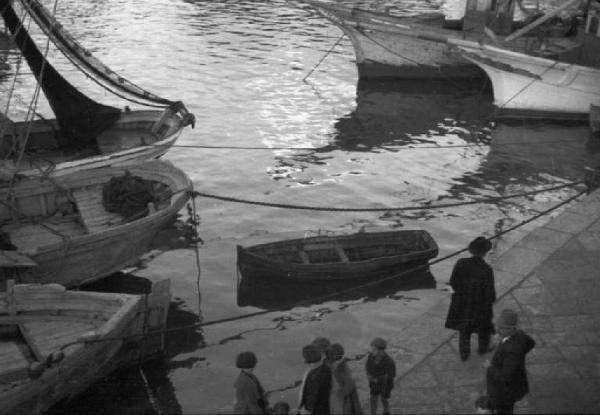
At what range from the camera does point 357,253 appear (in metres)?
15.9

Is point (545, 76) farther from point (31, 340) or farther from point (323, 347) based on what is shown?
point (323, 347)

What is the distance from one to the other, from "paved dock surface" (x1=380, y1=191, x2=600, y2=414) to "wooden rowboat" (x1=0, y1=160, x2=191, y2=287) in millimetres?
6400

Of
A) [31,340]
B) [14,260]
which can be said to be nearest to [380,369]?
[31,340]

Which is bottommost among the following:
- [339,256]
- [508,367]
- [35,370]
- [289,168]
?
[289,168]

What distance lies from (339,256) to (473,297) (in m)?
7.02

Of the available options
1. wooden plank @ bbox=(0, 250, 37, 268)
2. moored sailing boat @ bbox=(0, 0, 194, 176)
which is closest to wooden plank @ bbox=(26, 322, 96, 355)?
wooden plank @ bbox=(0, 250, 37, 268)

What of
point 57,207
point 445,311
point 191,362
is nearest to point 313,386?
point 445,311

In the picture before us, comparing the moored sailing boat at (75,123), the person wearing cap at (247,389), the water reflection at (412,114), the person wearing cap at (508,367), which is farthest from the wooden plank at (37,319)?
the water reflection at (412,114)

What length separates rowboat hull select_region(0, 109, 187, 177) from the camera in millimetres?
16922

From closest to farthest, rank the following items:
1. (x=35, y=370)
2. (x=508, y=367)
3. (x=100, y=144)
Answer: (x=508, y=367), (x=35, y=370), (x=100, y=144)

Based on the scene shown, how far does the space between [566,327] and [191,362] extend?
653 centimetres

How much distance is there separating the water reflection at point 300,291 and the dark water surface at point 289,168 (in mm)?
43

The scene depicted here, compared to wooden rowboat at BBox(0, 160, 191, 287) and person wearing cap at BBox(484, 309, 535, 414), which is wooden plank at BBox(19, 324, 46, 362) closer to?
wooden rowboat at BBox(0, 160, 191, 287)

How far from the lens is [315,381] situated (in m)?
7.43
